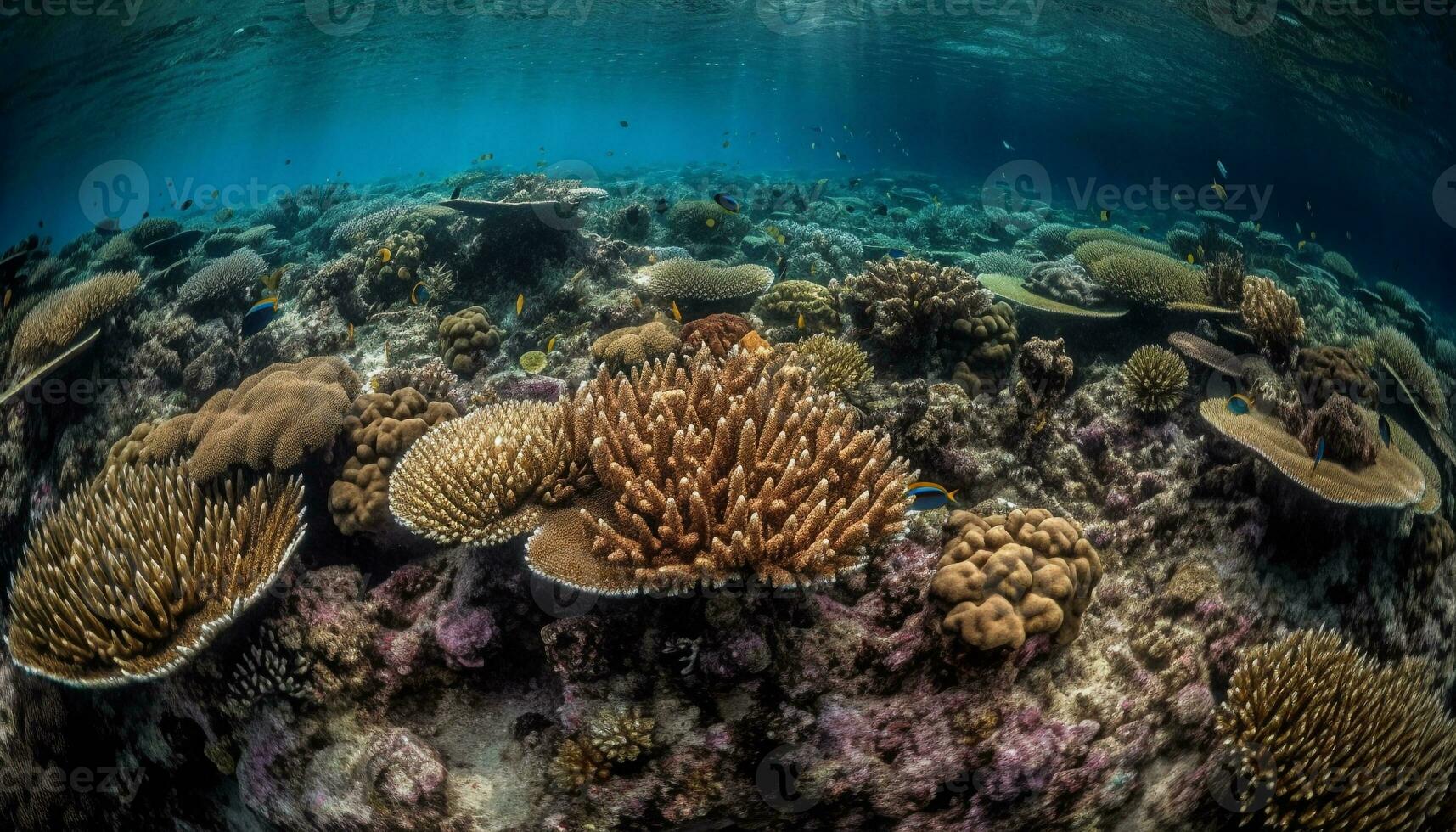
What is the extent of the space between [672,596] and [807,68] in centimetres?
6303

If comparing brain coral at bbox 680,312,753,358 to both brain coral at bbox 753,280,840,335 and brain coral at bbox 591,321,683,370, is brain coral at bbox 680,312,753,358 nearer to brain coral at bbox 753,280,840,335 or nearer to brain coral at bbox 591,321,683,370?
brain coral at bbox 591,321,683,370

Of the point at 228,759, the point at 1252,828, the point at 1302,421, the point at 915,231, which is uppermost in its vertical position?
the point at 1302,421

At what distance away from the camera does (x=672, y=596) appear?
3354 mm

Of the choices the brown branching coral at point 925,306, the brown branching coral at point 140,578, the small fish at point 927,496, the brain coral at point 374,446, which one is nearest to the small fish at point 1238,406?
the brown branching coral at point 925,306

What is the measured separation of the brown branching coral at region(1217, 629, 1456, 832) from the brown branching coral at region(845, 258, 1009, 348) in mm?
3734

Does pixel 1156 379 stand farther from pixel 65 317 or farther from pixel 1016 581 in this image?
pixel 65 317

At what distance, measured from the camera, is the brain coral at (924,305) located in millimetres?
6148

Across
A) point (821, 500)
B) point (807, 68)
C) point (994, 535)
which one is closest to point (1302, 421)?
point (994, 535)

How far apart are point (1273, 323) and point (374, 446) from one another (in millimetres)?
8863

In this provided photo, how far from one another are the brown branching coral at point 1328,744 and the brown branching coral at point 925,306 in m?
3.73

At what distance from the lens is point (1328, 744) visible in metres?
3.56

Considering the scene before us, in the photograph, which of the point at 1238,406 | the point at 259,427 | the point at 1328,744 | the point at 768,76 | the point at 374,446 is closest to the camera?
the point at 1328,744

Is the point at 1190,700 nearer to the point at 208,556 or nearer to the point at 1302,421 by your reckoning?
the point at 1302,421

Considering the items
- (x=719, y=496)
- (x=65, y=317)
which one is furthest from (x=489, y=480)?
(x=65, y=317)
